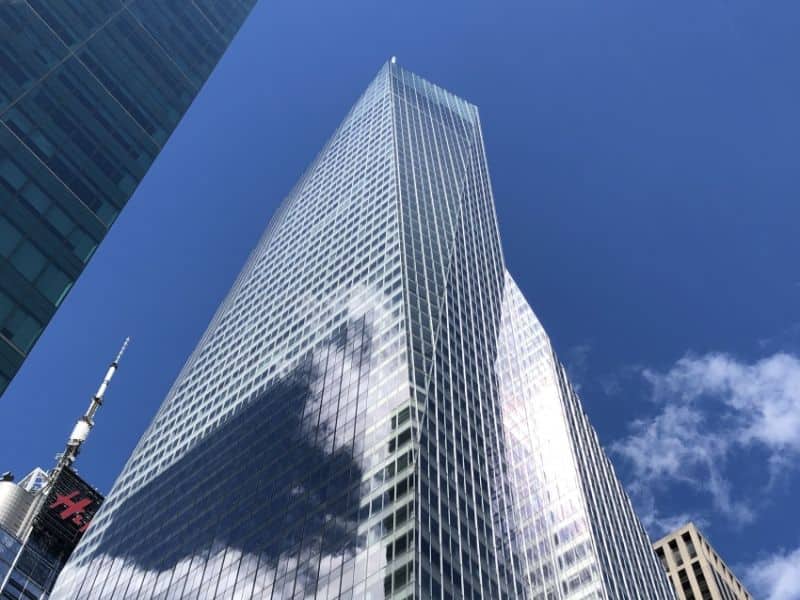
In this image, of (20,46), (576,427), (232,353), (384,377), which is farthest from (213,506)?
(20,46)

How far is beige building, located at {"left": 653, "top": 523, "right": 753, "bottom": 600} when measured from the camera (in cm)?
14455

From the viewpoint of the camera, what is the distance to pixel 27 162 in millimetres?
37469

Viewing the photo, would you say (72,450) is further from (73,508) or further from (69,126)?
(69,126)

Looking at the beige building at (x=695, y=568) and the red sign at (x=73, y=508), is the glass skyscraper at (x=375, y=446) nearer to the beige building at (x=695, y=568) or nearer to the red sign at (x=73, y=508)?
the red sign at (x=73, y=508)

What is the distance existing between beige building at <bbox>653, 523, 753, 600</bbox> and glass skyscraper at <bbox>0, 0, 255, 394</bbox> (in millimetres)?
121547

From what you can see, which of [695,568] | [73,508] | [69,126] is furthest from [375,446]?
[695,568]

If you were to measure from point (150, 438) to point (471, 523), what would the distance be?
6599 centimetres

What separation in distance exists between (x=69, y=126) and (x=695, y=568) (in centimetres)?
13478

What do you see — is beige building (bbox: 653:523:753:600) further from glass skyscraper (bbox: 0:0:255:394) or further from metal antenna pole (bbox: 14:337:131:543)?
glass skyscraper (bbox: 0:0:255:394)

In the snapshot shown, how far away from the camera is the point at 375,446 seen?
86.5 m

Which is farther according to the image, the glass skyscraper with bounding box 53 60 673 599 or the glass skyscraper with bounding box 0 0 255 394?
the glass skyscraper with bounding box 53 60 673 599

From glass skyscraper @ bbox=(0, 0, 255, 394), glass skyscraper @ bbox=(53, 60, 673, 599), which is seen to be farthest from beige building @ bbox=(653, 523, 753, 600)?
glass skyscraper @ bbox=(0, 0, 255, 394)

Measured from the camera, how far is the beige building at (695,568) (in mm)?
144550

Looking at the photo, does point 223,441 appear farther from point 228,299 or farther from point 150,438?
point 228,299
